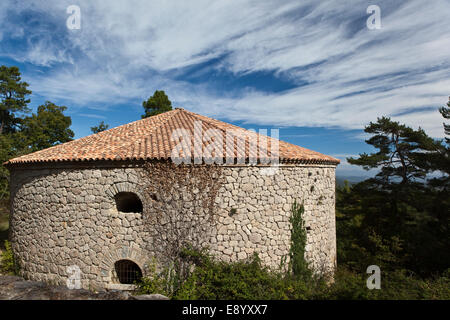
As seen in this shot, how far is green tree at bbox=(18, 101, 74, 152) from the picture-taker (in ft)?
78.2

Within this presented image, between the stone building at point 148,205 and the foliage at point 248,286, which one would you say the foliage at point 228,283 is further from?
the stone building at point 148,205

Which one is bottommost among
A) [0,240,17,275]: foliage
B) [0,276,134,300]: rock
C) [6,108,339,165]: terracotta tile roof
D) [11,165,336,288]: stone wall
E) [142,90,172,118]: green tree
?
[0,240,17,275]: foliage

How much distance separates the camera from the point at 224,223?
7.54 meters

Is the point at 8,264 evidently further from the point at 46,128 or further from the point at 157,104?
the point at 46,128

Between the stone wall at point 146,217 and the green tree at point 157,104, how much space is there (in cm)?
1689

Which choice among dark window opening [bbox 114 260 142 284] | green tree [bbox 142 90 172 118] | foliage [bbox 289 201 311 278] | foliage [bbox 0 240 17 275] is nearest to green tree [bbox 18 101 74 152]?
green tree [bbox 142 90 172 118]

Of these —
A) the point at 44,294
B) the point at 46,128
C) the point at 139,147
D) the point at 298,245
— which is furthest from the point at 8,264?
the point at 46,128

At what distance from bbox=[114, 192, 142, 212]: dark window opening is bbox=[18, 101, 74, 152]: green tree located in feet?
66.1

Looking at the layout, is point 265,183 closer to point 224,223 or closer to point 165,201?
point 224,223

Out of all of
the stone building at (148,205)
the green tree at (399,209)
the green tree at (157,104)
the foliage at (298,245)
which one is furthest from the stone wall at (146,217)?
the green tree at (157,104)

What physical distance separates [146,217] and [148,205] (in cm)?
37

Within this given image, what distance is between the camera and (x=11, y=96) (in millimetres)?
26750

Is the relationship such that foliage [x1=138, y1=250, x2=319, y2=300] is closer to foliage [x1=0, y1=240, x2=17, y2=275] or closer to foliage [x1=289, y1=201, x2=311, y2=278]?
foliage [x1=289, y1=201, x2=311, y2=278]
